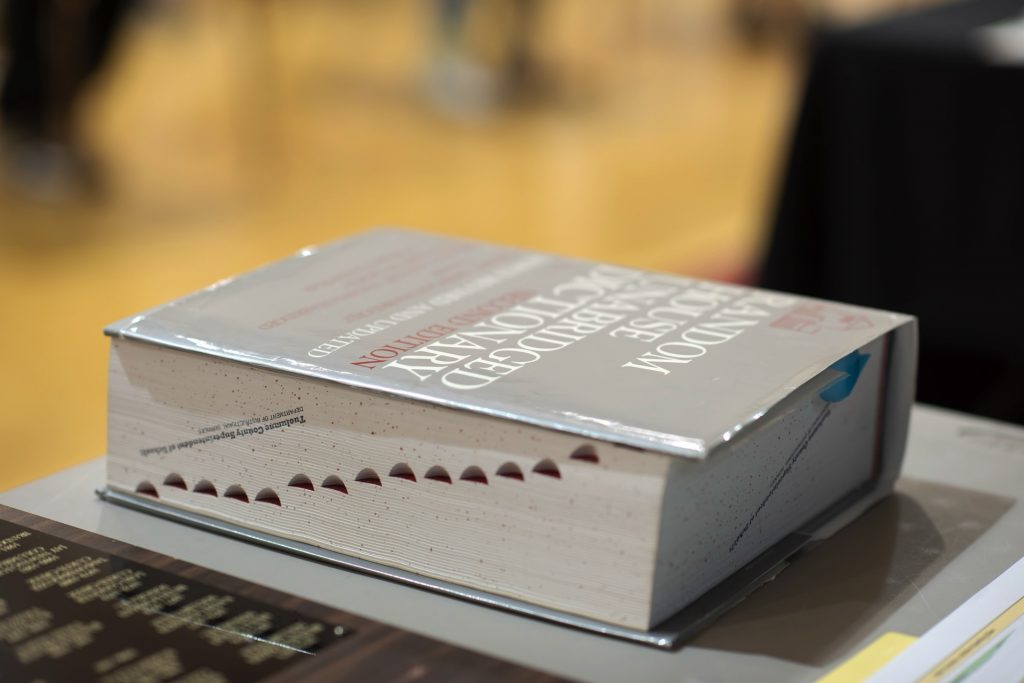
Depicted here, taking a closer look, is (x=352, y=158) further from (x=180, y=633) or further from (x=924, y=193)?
(x=180, y=633)

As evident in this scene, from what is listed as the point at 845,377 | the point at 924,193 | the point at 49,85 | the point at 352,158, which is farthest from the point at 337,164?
the point at 845,377

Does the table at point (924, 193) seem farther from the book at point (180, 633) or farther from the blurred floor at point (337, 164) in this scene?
the book at point (180, 633)

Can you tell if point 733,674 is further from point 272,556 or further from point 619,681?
point 272,556

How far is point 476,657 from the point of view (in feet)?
1.47

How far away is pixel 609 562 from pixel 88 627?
17cm

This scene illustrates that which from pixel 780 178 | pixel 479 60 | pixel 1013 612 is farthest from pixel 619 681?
pixel 479 60

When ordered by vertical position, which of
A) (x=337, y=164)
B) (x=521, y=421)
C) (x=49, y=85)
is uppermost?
Result: (x=521, y=421)

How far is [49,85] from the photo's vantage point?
2785 millimetres

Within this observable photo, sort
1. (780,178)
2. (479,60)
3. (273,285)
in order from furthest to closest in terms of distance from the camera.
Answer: (479,60)
(780,178)
(273,285)

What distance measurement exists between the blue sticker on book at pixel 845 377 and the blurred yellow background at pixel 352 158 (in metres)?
1.28

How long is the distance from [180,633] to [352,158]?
269 cm

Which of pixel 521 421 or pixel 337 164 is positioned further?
pixel 337 164

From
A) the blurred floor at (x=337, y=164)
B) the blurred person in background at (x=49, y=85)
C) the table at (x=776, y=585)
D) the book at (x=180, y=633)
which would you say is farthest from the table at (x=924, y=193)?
the blurred person in background at (x=49, y=85)

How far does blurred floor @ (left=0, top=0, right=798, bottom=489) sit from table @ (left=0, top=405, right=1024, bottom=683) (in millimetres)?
1163
